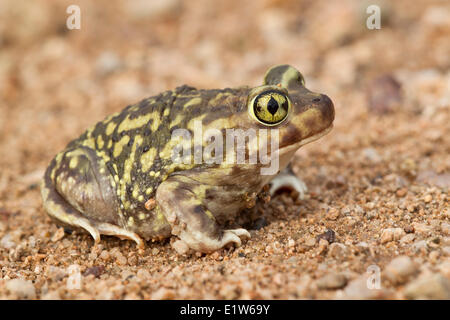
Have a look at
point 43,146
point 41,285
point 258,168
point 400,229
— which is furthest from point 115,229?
point 43,146

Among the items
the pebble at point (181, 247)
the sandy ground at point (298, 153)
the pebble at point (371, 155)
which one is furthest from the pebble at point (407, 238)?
the pebble at point (371, 155)

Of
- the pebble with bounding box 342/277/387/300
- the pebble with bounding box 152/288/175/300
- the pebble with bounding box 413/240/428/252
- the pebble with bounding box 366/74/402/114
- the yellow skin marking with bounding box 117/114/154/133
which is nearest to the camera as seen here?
the pebble with bounding box 342/277/387/300

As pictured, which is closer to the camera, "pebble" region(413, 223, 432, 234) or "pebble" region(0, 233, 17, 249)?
"pebble" region(413, 223, 432, 234)

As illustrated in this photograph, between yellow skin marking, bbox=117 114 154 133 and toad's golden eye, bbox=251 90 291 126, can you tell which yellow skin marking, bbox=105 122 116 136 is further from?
toad's golden eye, bbox=251 90 291 126

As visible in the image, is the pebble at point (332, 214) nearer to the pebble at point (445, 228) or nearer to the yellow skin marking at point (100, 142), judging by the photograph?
the pebble at point (445, 228)

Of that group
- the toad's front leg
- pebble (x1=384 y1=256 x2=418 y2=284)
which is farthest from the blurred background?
pebble (x1=384 y1=256 x2=418 y2=284)
